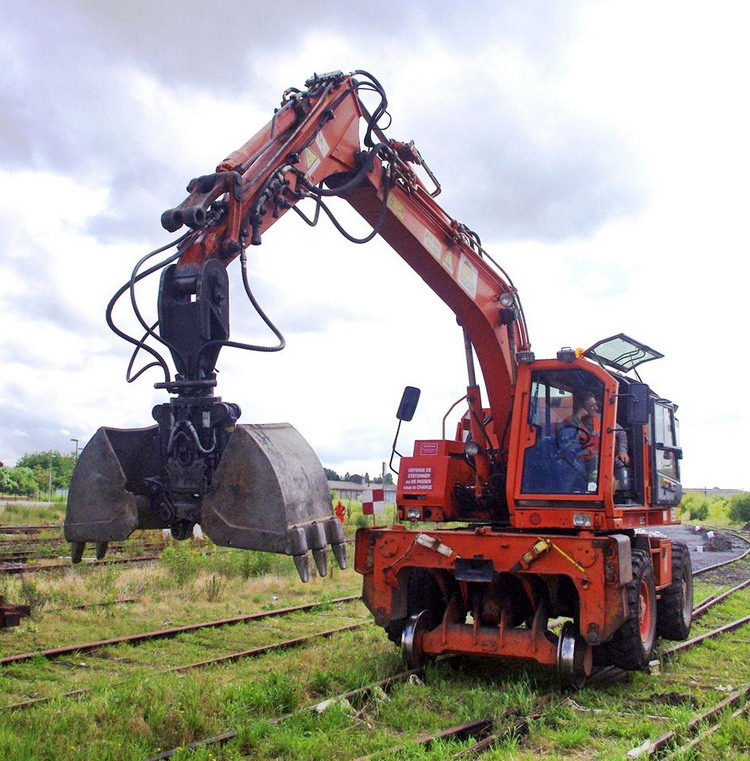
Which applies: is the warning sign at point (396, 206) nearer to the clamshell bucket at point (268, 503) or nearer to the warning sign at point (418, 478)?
the warning sign at point (418, 478)

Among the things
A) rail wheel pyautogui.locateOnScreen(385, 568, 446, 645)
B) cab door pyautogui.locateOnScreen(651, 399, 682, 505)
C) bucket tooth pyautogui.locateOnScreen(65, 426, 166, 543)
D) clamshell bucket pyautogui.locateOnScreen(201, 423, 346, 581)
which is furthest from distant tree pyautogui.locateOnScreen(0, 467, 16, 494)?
clamshell bucket pyautogui.locateOnScreen(201, 423, 346, 581)

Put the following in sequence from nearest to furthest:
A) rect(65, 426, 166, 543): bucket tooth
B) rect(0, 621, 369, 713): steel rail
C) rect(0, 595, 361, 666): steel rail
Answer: rect(65, 426, 166, 543): bucket tooth, rect(0, 621, 369, 713): steel rail, rect(0, 595, 361, 666): steel rail

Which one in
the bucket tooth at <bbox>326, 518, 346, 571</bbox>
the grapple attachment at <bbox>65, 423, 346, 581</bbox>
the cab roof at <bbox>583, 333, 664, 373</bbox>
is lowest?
the bucket tooth at <bbox>326, 518, 346, 571</bbox>

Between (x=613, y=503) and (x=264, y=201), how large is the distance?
160 inches

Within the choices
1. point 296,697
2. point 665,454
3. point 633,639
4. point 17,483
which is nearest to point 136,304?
point 296,697

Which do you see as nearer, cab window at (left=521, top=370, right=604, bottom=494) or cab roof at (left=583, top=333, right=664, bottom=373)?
cab window at (left=521, top=370, right=604, bottom=494)

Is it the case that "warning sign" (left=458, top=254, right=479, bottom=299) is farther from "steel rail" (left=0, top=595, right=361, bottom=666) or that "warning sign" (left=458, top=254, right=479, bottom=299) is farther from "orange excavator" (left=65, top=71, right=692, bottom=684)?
"steel rail" (left=0, top=595, right=361, bottom=666)

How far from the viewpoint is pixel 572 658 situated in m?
7.01

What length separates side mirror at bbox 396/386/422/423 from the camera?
8.71m

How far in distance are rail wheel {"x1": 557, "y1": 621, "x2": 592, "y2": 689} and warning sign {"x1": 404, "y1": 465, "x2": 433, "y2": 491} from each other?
6.95ft

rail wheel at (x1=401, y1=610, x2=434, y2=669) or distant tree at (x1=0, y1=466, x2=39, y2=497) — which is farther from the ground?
distant tree at (x1=0, y1=466, x2=39, y2=497)

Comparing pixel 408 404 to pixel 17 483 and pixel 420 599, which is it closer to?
pixel 420 599

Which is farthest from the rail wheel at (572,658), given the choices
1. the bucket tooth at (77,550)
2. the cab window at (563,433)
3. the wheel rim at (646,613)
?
the bucket tooth at (77,550)

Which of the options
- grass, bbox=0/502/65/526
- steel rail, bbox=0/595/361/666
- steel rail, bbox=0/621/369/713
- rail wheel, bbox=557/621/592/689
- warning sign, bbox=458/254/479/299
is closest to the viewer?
steel rail, bbox=0/621/369/713
